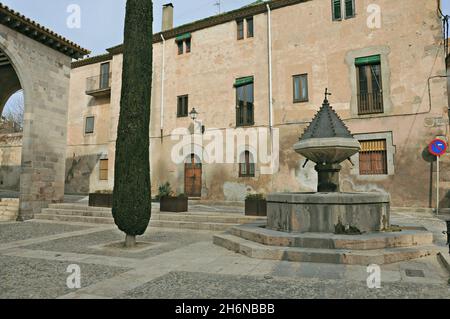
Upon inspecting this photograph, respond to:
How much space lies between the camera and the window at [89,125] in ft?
69.9

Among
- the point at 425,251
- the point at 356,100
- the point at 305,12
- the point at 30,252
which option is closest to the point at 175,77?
the point at 305,12

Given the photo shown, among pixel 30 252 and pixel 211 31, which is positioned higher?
pixel 211 31

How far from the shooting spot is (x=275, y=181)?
14.5 metres

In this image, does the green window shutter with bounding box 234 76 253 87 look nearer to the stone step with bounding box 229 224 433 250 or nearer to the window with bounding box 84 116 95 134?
the stone step with bounding box 229 224 433 250

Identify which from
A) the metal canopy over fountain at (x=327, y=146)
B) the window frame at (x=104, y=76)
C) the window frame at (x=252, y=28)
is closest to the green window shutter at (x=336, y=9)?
the window frame at (x=252, y=28)

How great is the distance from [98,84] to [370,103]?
17319 mm

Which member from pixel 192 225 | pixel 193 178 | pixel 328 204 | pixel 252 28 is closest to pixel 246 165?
pixel 193 178

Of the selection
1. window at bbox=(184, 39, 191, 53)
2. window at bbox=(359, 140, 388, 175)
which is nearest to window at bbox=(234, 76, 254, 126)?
window at bbox=(184, 39, 191, 53)

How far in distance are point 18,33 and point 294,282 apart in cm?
1259

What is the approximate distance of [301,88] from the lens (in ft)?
47.0

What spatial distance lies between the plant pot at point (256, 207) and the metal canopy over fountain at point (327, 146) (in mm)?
2735

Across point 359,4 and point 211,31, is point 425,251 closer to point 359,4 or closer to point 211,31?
point 359,4

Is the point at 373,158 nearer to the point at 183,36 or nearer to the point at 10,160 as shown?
the point at 183,36

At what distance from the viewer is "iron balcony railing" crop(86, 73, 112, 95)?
67.0 feet
